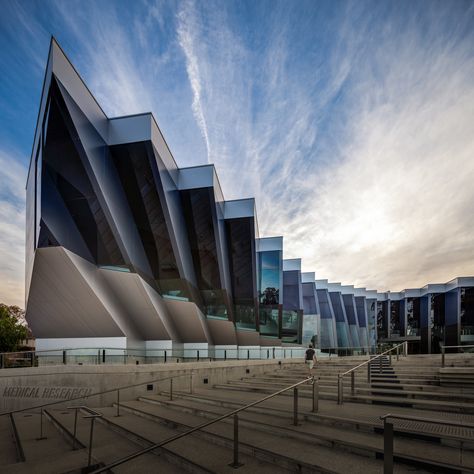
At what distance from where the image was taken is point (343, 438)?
5.42 m

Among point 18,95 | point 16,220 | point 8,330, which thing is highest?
point 18,95

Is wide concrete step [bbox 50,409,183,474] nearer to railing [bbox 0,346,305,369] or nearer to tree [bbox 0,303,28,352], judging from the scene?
railing [bbox 0,346,305,369]

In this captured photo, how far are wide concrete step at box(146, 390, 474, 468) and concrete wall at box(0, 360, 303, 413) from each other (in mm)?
5006

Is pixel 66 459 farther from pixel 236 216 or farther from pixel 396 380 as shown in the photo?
pixel 236 216

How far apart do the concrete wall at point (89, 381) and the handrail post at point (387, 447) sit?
1019 centimetres

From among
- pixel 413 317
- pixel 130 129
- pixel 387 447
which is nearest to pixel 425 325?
pixel 413 317

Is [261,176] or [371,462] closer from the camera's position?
[371,462]

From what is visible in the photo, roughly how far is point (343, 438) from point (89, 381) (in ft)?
34.9

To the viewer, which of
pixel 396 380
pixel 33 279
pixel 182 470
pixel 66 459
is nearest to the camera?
pixel 182 470

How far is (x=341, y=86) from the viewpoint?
13195mm

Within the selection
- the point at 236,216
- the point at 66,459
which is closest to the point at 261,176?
the point at 236,216

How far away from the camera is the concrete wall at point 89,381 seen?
1236cm

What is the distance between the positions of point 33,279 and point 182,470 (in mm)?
16858

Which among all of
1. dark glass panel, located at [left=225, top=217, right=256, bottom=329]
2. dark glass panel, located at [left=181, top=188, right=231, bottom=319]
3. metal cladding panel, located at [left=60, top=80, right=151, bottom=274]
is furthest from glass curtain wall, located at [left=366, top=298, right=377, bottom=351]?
metal cladding panel, located at [left=60, top=80, right=151, bottom=274]
